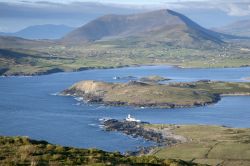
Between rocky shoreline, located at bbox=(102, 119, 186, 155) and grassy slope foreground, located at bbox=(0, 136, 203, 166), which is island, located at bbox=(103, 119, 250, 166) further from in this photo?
grassy slope foreground, located at bbox=(0, 136, 203, 166)

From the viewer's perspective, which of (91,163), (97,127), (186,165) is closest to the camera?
(91,163)

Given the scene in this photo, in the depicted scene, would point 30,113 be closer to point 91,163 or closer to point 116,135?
point 116,135

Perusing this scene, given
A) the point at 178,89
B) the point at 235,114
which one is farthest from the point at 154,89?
the point at 235,114

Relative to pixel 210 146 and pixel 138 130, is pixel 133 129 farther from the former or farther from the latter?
pixel 210 146

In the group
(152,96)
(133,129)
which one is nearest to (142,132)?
(133,129)

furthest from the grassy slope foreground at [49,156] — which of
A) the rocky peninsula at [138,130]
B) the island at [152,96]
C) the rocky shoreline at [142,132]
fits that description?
the island at [152,96]

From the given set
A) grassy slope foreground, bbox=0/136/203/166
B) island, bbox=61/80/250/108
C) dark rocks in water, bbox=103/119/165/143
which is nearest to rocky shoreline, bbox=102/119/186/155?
dark rocks in water, bbox=103/119/165/143

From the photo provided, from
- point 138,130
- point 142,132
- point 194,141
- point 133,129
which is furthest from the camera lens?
point 138,130
